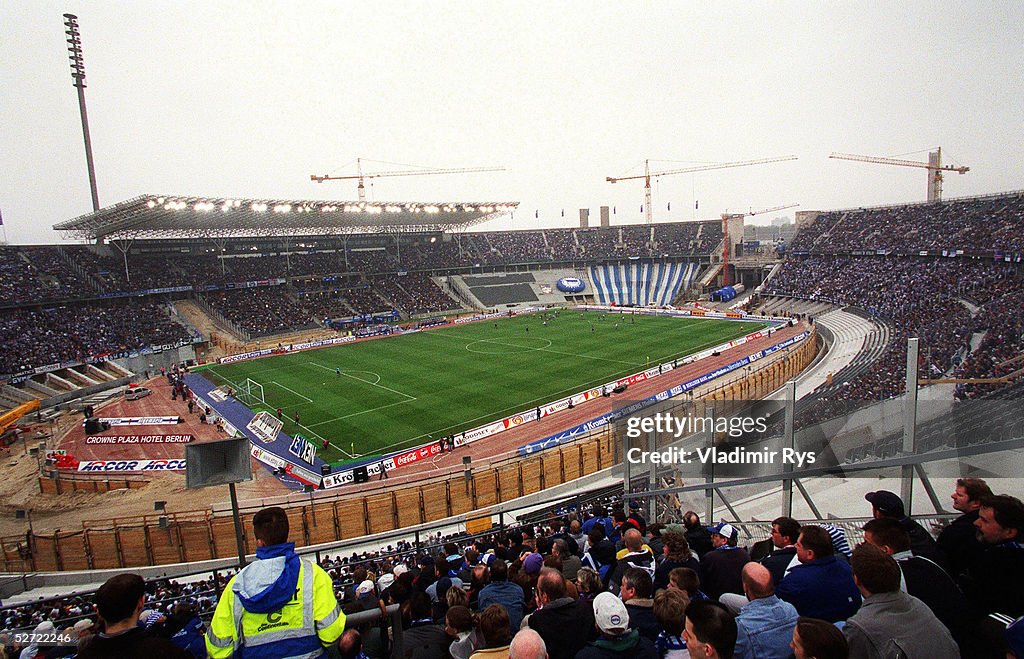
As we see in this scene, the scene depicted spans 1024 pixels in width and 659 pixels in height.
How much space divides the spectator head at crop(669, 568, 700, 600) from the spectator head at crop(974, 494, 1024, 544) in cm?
220

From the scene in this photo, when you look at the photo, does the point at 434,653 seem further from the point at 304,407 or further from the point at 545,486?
the point at 304,407

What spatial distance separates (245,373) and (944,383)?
43697mm

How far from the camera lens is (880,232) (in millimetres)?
62906

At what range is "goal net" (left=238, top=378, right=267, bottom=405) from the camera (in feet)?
117

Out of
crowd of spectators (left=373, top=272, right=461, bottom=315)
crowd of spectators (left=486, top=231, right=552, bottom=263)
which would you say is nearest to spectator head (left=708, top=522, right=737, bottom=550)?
crowd of spectators (left=373, top=272, right=461, bottom=315)

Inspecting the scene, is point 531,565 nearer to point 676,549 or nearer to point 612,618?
point 676,549

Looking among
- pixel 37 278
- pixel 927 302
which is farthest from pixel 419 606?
pixel 37 278

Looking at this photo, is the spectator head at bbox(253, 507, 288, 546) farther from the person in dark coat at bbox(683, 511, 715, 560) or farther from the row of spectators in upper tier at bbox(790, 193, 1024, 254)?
the row of spectators in upper tier at bbox(790, 193, 1024, 254)

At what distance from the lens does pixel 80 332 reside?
159 ft

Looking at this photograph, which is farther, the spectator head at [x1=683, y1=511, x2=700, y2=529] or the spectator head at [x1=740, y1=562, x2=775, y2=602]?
the spectator head at [x1=683, y1=511, x2=700, y2=529]

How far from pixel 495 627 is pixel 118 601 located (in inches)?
89.2

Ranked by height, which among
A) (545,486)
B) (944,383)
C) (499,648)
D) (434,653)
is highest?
(499,648)

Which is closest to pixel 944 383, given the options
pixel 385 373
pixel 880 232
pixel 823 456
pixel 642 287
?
pixel 823 456

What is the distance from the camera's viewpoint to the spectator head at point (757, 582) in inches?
159
